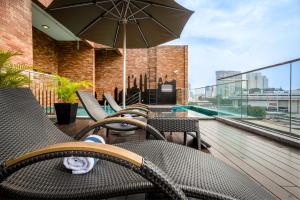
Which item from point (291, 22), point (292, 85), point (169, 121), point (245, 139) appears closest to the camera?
point (169, 121)

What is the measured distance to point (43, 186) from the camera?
1.05m

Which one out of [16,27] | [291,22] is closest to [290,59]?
[16,27]

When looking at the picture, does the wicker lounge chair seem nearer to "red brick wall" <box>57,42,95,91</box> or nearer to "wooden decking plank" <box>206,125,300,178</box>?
"wooden decking plank" <box>206,125,300,178</box>

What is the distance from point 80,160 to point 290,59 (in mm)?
3615

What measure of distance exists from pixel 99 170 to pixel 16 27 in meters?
5.12

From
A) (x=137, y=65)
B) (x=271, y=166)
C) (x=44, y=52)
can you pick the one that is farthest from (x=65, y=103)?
(x=137, y=65)

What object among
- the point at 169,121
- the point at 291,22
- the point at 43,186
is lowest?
the point at 43,186

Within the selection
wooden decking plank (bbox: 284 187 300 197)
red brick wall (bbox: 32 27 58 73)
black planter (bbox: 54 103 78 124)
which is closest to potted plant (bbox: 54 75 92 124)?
black planter (bbox: 54 103 78 124)

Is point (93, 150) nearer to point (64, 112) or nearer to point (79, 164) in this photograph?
point (79, 164)

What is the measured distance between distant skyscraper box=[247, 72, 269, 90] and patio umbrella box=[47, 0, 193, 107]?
5.75 feet

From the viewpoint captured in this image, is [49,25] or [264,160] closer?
[264,160]

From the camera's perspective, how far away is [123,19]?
4395 millimetres

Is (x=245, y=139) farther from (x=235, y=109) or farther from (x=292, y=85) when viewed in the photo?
(x=235, y=109)

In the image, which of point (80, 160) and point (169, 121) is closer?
point (80, 160)
